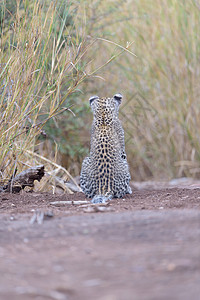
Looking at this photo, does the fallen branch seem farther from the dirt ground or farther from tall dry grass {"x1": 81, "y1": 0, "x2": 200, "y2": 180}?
tall dry grass {"x1": 81, "y1": 0, "x2": 200, "y2": 180}

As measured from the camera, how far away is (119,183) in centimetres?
538

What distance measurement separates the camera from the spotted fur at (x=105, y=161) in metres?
5.27

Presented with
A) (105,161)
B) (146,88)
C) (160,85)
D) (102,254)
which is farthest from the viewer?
(146,88)

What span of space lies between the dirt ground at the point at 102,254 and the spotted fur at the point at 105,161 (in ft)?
4.28

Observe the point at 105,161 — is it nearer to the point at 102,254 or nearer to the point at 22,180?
the point at 22,180

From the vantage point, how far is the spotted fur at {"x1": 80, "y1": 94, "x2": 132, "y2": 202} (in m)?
5.27

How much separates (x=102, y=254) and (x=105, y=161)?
8.95 feet

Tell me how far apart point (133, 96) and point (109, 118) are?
2535 mm

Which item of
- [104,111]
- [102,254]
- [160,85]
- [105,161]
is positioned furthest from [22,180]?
[160,85]

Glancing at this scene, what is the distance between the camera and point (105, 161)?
5273 millimetres

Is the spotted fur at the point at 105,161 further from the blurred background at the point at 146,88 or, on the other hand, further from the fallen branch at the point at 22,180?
the blurred background at the point at 146,88

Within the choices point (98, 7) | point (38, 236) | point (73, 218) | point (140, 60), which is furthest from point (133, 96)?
point (38, 236)

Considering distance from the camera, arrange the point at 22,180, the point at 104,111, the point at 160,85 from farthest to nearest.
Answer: the point at 160,85
the point at 104,111
the point at 22,180

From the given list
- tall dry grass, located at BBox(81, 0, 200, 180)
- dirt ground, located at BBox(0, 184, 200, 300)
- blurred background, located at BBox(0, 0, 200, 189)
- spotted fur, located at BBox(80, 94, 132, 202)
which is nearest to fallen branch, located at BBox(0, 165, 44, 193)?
spotted fur, located at BBox(80, 94, 132, 202)
